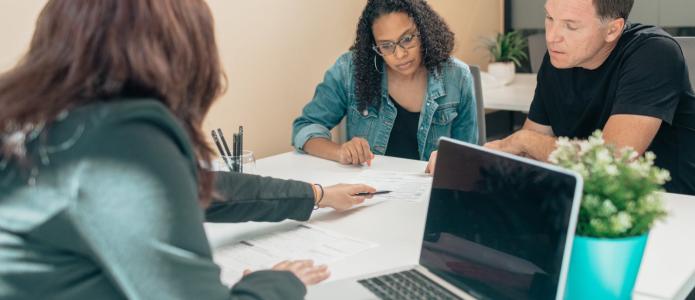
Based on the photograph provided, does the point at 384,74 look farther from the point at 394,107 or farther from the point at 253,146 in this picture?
the point at 253,146

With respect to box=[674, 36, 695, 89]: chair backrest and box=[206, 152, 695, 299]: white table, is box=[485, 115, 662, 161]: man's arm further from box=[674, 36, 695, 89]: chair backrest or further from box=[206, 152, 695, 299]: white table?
box=[674, 36, 695, 89]: chair backrest

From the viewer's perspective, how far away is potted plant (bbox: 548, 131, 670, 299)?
0.96 meters

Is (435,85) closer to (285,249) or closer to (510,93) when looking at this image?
(285,249)

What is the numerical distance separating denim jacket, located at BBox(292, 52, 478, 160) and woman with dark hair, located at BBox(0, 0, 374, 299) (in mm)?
1469

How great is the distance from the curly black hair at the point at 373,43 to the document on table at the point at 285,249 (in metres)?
0.92

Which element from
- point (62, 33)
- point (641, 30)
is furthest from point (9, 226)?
point (641, 30)

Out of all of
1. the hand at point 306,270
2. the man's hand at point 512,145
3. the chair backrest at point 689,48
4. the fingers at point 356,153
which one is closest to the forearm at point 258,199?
the hand at point 306,270

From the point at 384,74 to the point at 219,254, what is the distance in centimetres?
116

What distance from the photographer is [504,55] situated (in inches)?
153

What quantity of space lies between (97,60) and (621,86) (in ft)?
4.78

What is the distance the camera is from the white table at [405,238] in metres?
1.20

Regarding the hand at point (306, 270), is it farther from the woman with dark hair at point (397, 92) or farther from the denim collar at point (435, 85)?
the denim collar at point (435, 85)

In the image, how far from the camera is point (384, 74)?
237 cm

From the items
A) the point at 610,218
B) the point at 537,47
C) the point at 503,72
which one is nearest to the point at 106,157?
the point at 610,218
